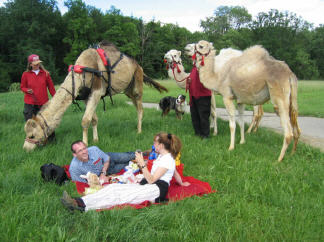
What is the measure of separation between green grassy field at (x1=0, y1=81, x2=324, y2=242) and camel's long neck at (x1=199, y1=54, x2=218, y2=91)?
153 cm

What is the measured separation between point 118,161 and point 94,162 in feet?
2.28

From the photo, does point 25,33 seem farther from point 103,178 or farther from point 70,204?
point 70,204

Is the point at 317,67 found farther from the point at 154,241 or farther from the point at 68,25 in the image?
the point at 154,241

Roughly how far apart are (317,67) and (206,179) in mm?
44133

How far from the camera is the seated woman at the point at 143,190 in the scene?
3.33 meters

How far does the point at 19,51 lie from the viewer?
40375mm

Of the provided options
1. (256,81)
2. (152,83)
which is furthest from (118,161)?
(152,83)

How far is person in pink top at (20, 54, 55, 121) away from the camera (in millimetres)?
6340

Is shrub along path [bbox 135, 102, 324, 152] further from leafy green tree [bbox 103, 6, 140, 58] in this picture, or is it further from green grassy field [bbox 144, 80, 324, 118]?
leafy green tree [bbox 103, 6, 140, 58]

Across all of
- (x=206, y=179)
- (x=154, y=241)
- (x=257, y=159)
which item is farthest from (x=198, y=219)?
(x=257, y=159)

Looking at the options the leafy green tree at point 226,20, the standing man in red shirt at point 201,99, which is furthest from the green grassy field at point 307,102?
the leafy green tree at point 226,20

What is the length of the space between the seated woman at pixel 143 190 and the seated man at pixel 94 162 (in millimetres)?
810

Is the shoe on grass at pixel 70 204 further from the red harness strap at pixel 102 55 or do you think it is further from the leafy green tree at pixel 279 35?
the leafy green tree at pixel 279 35

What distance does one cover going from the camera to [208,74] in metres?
6.60
